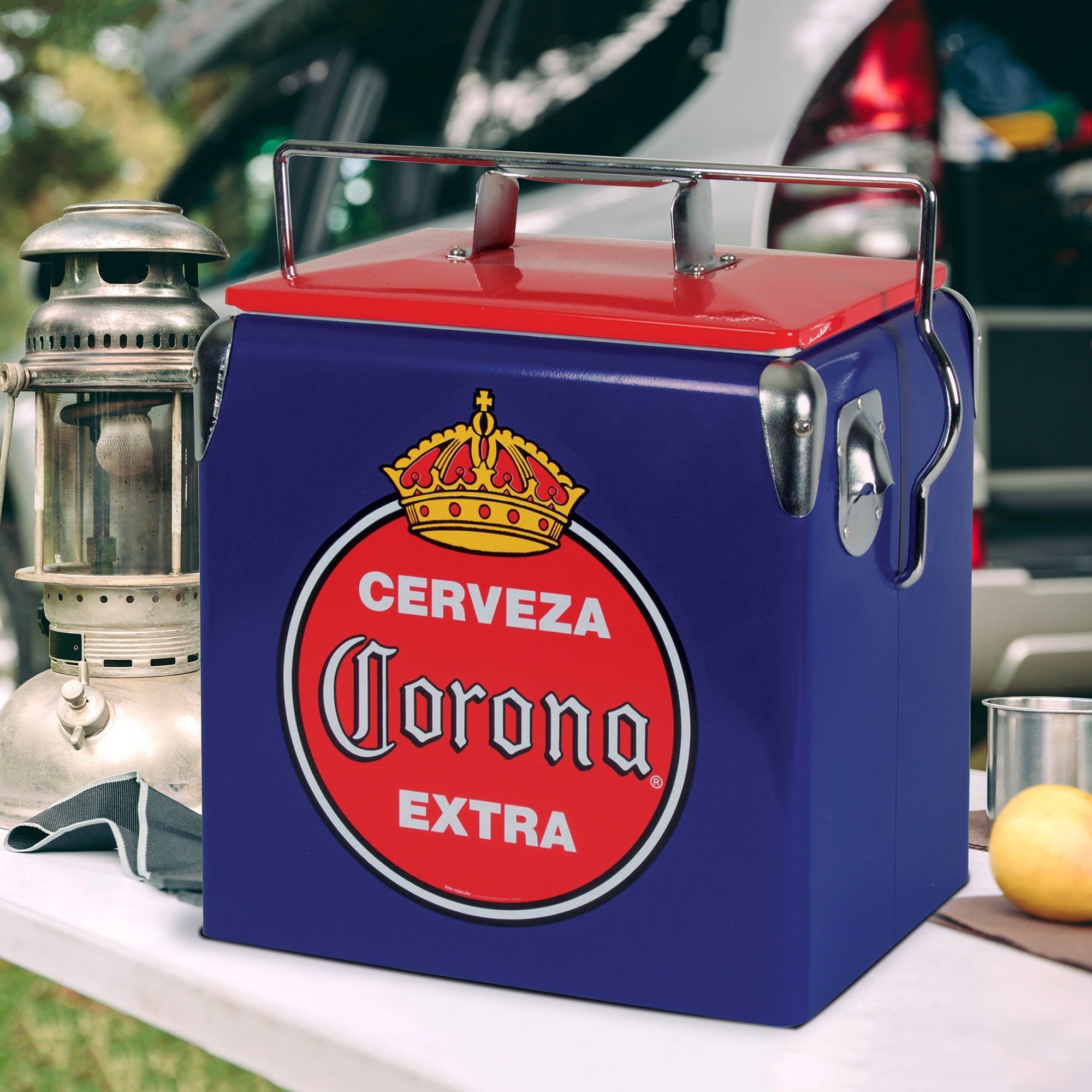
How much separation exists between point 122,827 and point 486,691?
1.17 feet

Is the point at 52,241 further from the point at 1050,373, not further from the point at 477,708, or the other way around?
the point at 1050,373

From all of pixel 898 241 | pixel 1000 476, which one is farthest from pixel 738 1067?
pixel 1000 476

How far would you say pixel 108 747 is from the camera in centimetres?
112

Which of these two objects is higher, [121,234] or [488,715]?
[121,234]

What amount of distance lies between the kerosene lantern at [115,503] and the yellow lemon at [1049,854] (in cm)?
59

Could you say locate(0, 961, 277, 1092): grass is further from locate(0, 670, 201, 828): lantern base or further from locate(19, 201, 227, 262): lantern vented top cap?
locate(19, 201, 227, 262): lantern vented top cap

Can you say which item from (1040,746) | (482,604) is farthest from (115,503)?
(1040,746)

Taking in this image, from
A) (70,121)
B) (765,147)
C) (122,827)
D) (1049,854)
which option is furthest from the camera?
(70,121)

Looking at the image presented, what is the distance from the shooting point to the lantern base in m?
1.12

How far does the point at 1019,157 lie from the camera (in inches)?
122

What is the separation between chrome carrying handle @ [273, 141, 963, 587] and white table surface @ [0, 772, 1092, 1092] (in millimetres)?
239

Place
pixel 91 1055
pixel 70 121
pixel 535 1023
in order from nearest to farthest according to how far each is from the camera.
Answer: pixel 535 1023 → pixel 91 1055 → pixel 70 121

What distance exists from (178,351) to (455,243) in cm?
25

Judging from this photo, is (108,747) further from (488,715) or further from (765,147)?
(765,147)
